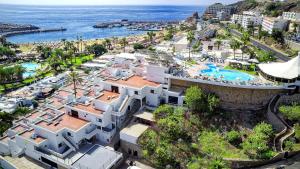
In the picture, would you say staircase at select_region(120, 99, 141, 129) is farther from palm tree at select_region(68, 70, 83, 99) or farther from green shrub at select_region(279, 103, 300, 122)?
green shrub at select_region(279, 103, 300, 122)

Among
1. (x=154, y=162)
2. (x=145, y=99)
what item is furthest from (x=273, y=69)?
(x=154, y=162)

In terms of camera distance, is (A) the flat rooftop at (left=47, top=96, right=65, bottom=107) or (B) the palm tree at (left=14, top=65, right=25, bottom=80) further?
(B) the palm tree at (left=14, top=65, right=25, bottom=80)

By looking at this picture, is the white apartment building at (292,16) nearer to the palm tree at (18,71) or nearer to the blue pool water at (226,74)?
the blue pool water at (226,74)

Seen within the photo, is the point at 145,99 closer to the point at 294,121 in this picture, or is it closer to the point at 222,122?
the point at 222,122

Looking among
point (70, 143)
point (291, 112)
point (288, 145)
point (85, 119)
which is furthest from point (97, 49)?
point (288, 145)

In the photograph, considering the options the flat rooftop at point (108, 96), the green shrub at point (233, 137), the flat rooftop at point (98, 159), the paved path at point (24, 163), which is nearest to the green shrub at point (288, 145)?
the green shrub at point (233, 137)

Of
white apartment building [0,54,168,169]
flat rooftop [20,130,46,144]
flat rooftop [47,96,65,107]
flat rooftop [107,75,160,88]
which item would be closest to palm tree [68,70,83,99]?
white apartment building [0,54,168,169]

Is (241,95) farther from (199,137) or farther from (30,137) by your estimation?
(30,137)
